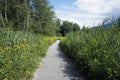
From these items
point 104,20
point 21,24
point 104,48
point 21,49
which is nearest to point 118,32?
point 104,48

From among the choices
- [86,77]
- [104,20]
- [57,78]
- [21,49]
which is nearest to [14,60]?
[21,49]

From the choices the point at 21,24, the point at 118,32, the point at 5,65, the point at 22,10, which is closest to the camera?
the point at 5,65

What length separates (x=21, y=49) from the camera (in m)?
6.54

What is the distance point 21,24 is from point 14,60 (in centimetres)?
3218

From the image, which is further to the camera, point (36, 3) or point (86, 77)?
point (36, 3)

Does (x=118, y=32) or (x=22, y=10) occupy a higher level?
(x=22, y=10)

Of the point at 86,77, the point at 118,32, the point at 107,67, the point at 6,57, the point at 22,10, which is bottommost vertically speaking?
the point at 86,77

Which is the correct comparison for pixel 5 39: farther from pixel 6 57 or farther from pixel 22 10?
pixel 22 10

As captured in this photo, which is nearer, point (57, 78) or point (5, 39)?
point (57, 78)

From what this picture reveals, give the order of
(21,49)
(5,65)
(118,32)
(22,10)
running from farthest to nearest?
(22,10) → (118,32) → (21,49) → (5,65)

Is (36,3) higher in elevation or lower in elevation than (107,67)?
higher

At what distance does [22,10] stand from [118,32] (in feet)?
89.6

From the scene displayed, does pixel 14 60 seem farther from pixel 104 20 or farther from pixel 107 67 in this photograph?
pixel 104 20

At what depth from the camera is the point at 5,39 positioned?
819 cm
